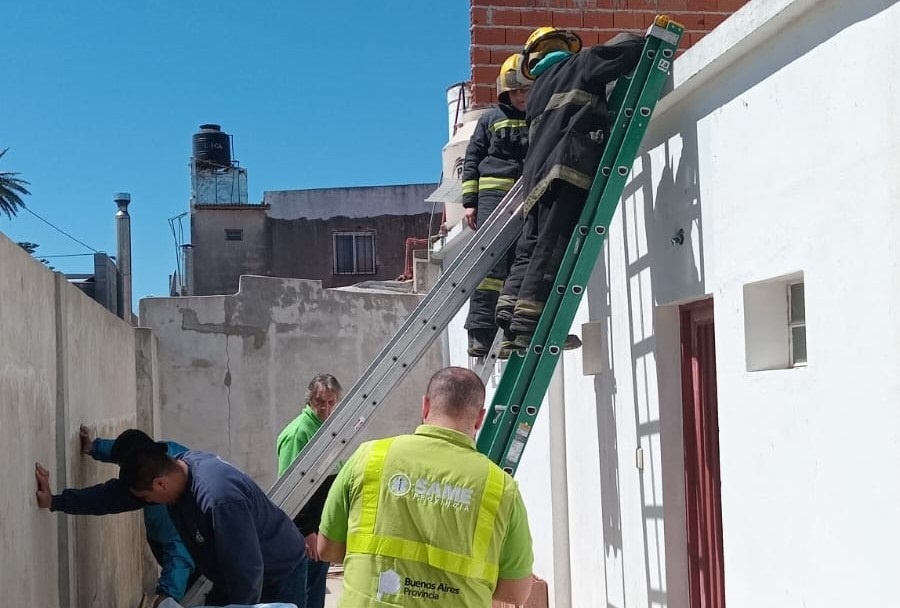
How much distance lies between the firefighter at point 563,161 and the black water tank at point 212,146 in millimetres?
30828

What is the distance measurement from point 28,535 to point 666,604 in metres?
2.73

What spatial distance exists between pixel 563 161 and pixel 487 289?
1428mm

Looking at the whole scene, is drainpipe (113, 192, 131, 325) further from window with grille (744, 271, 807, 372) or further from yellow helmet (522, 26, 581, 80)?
window with grille (744, 271, 807, 372)

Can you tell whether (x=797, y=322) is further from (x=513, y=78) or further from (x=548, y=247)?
(x=513, y=78)

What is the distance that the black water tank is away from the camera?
1357 inches

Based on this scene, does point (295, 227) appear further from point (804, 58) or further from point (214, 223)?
point (804, 58)

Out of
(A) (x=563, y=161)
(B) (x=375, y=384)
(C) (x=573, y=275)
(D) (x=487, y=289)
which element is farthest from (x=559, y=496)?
(A) (x=563, y=161)

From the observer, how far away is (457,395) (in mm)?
3195

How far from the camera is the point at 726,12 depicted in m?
6.91

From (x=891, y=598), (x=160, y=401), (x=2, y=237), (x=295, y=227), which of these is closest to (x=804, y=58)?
(x=891, y=598)

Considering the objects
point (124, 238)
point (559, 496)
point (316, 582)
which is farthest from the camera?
point (124, 238)

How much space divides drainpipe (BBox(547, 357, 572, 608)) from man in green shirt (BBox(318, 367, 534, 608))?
10.0 feet

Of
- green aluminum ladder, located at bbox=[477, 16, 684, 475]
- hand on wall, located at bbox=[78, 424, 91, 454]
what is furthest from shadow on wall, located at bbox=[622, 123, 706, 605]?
hand on wall, located at bbox=[78, 424, 91, 454]

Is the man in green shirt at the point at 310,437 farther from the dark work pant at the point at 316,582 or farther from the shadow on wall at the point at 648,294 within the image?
the shadow on wall at the point at 648,294
